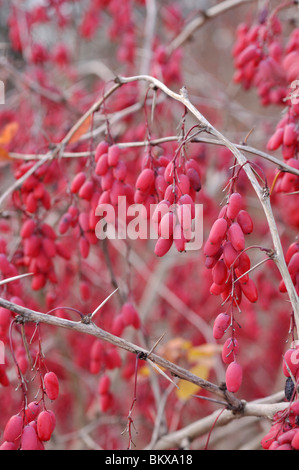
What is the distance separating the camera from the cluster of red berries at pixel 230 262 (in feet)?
2.82

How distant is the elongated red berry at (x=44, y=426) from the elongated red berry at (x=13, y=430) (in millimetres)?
37

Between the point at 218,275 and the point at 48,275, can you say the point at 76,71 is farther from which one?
the point at 218,275

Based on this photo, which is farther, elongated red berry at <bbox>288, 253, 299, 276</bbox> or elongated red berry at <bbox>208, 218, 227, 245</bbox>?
elongated red berry at <bbox>288, 253, 299, 276</bbox>

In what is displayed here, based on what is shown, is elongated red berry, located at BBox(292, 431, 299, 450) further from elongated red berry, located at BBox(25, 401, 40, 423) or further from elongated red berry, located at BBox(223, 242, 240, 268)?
elongated red berry, located at BBox(25, 401, 40, 423)

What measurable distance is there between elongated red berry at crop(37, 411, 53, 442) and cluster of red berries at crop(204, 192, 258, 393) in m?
0.32

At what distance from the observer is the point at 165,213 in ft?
2.89

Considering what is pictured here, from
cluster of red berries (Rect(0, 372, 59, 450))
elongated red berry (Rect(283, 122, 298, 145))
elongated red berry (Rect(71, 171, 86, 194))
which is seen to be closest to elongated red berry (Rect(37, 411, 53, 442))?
cluster of red berries (Rect(0, 372, 59, 450))

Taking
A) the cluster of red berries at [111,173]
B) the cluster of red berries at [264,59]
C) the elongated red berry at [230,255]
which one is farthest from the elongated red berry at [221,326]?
the cluster of red berries at [264,59]

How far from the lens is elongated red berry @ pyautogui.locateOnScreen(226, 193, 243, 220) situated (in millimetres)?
861

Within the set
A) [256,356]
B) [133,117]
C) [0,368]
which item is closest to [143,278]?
[256,356]

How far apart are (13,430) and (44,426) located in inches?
2.2

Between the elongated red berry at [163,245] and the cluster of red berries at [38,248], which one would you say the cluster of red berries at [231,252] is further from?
the cluster of red berries at [38,248]

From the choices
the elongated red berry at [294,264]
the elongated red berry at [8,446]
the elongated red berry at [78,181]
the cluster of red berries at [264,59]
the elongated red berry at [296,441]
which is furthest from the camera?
the cluster of red berries at [264,59]

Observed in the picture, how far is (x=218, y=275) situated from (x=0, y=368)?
0.49 metres
